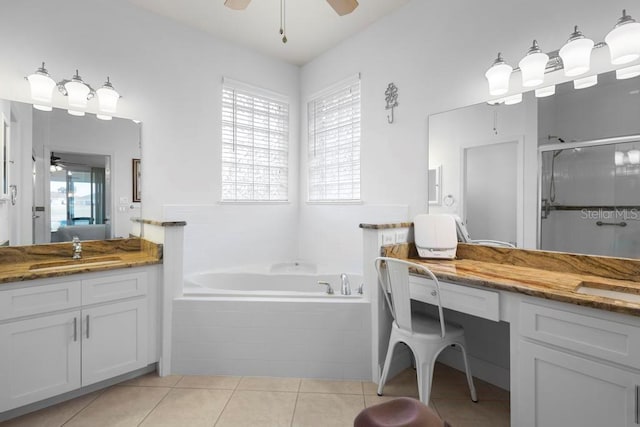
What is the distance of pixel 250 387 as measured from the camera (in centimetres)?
212

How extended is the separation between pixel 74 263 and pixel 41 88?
1228mm

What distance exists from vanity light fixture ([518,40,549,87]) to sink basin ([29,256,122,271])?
2796 mm

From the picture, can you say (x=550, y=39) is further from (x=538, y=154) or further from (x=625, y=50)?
(x=538, y=154)

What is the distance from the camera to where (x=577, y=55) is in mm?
1690

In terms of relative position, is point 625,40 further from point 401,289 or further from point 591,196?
point 401,289

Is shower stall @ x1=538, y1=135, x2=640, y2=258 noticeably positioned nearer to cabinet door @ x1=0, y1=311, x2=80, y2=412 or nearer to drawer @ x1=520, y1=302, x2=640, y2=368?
drawer @ x1=520, y1=302, x2=640, y2=368

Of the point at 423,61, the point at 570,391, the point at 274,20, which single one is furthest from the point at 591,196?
the point at 274,20

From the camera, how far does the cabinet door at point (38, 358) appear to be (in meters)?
1.70

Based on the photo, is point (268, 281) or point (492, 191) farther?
point (268, 281)

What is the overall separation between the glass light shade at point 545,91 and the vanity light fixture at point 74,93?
2982 millimetres

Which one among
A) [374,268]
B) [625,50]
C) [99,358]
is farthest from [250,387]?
[625,50]

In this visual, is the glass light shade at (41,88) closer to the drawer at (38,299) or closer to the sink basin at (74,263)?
the sink basin at (74,263)

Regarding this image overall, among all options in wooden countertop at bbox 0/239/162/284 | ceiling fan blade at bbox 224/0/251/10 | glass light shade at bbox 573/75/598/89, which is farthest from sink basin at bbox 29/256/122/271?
glass light shade at bbox 573/75/598/89

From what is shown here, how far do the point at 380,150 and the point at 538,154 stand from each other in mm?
1289
